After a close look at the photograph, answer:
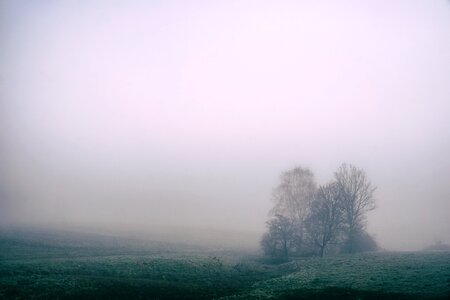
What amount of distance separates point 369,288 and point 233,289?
32.8 ft

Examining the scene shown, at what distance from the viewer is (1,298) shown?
62.0ft

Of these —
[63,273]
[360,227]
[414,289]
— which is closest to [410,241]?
[360,227]

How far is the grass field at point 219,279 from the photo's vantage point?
20.1 metres

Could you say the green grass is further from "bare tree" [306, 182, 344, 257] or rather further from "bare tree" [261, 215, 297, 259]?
"bare tree" [306, 182, 344, 257]

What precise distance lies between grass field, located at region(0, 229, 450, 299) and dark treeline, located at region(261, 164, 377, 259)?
7.08 metres

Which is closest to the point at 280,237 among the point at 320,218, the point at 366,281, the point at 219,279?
the point at 320,218

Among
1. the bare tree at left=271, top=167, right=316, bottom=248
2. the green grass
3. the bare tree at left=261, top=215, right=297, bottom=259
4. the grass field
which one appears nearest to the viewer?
the green grass

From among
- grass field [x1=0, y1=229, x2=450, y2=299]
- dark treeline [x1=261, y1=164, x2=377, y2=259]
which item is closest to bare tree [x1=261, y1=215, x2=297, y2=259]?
dark treeline [x1=261, y1=164, x2=377, y2=259]

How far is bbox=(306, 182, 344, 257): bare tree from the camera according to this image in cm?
4147

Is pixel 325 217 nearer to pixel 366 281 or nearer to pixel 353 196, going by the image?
pixel 353 196

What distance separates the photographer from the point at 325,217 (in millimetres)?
41625

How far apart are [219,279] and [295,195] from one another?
2194 cm

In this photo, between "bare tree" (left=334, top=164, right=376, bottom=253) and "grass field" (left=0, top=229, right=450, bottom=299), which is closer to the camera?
"grass field" (left=0, top=229, right=450, bottom=299)

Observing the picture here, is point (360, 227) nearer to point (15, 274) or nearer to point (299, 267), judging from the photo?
point (299, 267)
